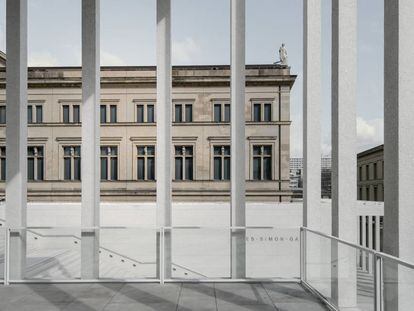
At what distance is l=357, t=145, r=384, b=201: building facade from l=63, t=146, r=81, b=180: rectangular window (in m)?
32.3

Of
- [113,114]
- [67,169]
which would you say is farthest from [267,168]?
[67,169]

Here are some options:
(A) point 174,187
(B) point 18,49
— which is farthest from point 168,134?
(A) point 174,187

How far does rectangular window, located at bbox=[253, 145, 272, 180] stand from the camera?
3684 cm

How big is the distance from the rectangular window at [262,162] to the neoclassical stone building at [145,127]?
78 mm


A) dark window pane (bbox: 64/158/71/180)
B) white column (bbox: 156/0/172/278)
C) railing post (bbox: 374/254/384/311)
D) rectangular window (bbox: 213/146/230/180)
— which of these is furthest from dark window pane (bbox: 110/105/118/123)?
railing post (bbox: 374/254/384/311)

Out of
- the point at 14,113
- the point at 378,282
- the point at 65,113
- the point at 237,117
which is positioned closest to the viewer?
the point at 378,282

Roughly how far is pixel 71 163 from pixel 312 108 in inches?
1245

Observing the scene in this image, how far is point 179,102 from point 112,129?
5763 mm

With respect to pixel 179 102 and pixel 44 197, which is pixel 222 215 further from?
pixel 44 197

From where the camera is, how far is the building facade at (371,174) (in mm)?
52706

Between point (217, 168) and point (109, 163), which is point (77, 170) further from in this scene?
point (217, 168)

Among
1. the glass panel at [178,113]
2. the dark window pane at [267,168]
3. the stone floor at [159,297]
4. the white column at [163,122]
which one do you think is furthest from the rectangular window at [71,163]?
the stone floor at [159,297]

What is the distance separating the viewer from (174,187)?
36250mm

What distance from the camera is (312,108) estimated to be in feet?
27.3
